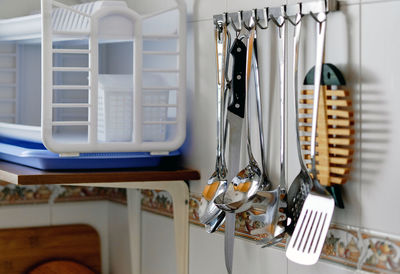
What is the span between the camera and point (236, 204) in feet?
3.42

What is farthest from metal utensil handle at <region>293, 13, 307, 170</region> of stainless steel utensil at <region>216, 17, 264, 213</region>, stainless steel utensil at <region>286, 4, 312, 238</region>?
stainless steel utensil at <region>216, 17, 264, 213</region>

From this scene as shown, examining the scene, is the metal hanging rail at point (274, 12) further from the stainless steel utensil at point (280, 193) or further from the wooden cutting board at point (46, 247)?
the wooden cutting board at point (46, 247)

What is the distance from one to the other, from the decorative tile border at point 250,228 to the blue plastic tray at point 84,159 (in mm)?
121

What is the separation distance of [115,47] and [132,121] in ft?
1.22

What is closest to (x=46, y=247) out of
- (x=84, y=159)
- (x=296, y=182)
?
(x=84, y=159)

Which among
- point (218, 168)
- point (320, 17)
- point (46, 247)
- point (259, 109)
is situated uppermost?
point (320, 17)

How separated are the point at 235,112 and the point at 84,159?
0.32 metres

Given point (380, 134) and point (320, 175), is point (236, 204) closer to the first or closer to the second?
point (320, 175)

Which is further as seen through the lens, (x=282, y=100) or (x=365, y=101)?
(x=282, y=100)

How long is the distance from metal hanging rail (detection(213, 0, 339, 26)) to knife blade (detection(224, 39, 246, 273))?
5 centimetres

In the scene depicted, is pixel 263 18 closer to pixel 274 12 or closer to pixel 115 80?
pixel 274 12

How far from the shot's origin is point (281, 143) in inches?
40.6

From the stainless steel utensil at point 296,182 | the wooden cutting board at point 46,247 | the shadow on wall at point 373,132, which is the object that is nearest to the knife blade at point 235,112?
the stainless steel utensil at point 296,182

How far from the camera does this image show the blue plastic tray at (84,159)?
1235 mm
